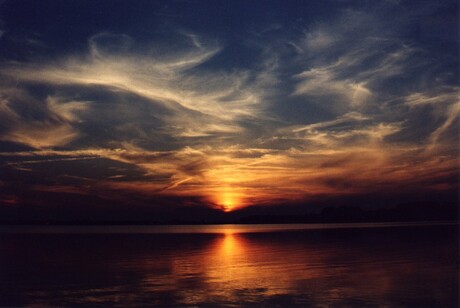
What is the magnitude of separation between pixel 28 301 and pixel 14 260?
705 inches

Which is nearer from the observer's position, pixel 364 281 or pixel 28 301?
pixel 28 301

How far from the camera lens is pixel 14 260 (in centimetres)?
3506

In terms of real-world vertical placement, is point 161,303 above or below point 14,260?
below

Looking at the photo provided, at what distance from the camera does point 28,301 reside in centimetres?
1883

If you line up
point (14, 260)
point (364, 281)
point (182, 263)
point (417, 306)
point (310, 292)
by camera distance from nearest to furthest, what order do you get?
point (417, 306), point (310, 292), point (364, 281), point (182, 263), point (14, 260)

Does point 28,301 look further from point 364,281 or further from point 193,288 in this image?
point 364,281

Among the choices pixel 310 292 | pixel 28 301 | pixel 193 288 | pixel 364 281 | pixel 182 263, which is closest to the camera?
pixel 28 301

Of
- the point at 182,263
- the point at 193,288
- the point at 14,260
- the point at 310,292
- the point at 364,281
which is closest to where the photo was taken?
the point at 310,292

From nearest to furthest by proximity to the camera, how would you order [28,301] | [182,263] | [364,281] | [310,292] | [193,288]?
[28,301], [310,292], [193,288], [364,281], [182,263]

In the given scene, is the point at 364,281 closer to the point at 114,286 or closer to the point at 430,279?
the point at 430,279

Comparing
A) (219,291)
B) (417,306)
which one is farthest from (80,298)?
(417,306)

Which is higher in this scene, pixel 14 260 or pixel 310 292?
pixel 14 260

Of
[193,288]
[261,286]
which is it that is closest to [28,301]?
[193,288]

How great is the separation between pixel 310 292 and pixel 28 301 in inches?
419
